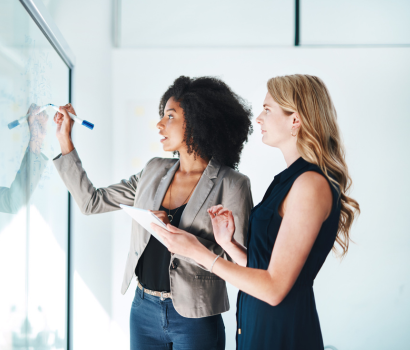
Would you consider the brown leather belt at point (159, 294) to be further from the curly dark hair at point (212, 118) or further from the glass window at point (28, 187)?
the curly dark hair at point (212, 118)

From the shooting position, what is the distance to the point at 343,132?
2.35m

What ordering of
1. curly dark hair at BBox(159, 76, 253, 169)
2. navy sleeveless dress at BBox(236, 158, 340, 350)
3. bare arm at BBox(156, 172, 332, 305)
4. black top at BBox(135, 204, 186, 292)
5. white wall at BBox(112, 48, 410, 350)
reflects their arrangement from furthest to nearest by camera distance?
white wall at BBox(112, 48, 410, 350) → curly dark hair at BBox(159, 76, 253, 169) → black top at BBox(135, 204, 186, 292) → navy sleeveless dress at BBox(236, 158, 340, 350) → bare arm at BBox(156, 172, 332, 305)

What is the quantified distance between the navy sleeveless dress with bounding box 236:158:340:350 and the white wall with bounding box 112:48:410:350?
1.41 metres

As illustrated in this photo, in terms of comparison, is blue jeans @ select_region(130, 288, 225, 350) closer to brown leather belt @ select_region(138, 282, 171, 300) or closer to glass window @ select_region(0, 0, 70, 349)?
brown leather belt @ select_region(138, 282, 171, 300)

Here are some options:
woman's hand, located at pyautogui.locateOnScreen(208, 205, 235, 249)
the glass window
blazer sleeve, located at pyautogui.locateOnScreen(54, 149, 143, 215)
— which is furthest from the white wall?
woman's hand, located at pyautogui.locateOnScreen(208, 205, 235, 249)

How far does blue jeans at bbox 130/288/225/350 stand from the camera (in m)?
1.21

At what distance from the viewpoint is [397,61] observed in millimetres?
2363

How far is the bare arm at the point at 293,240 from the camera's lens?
2.62 ft

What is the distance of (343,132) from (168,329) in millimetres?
1934

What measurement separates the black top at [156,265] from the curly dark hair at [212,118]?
32 cm

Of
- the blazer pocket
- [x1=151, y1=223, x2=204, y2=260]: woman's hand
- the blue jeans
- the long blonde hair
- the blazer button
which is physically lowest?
the blue jeans

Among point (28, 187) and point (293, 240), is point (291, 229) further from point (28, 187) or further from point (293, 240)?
point (28, 187)

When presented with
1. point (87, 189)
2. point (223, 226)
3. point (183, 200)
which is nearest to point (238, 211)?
point (223, 226)

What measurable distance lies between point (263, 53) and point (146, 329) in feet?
6.74
